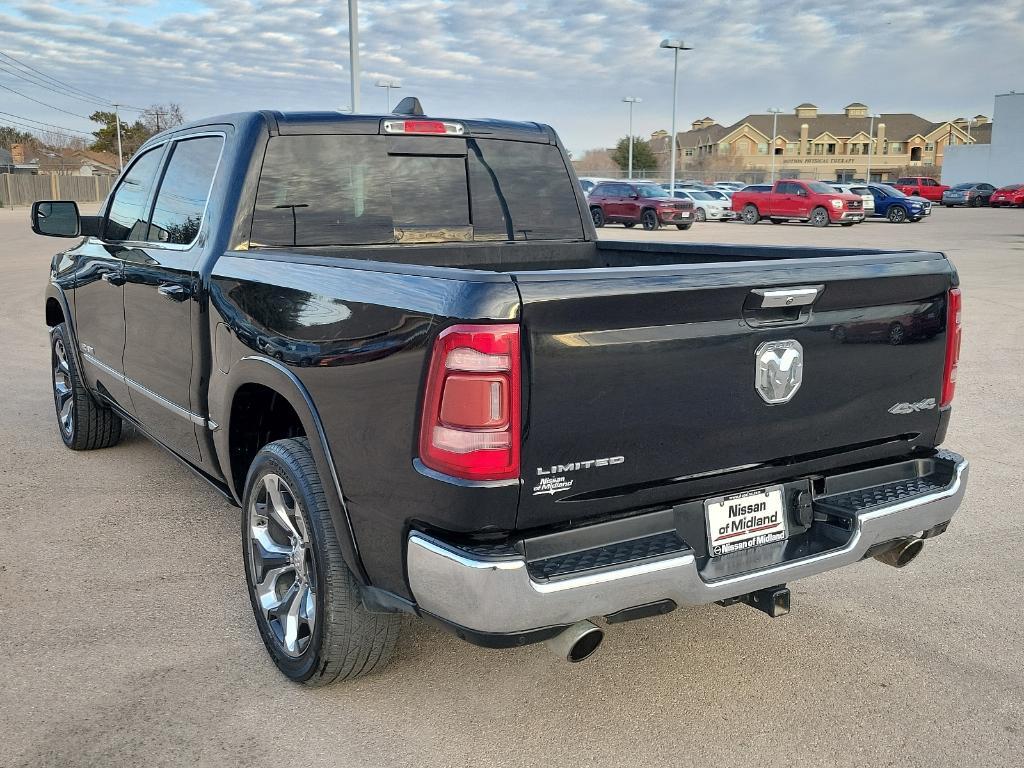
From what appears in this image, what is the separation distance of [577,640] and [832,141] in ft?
365

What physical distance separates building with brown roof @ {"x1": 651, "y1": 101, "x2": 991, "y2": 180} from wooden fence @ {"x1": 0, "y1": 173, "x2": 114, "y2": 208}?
2539 inches

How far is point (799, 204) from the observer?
34.3 meters

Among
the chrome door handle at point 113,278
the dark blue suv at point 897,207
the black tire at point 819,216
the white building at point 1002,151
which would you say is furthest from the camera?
the white building at point 1002,151

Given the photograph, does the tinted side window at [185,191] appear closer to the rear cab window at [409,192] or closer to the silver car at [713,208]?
the rear cab window at [409,192]

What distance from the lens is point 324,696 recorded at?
3.36 meters

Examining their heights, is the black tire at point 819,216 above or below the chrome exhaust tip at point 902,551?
above

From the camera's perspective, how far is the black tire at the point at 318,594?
3133mm

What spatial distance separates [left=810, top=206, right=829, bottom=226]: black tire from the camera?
33628 millimetres

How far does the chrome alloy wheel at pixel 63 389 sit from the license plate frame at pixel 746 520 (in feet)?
15.2

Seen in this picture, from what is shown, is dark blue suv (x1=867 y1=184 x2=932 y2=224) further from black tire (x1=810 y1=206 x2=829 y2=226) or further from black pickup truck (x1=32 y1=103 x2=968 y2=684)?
black pickup truck (x1=32 y1=103 x2=968 y2=684)

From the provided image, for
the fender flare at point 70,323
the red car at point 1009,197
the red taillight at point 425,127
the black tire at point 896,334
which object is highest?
the red car at point 1009,197

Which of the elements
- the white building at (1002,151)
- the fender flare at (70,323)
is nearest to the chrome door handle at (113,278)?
the fender flare at (70,323)

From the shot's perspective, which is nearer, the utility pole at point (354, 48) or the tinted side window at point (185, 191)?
the tinted side window at point (185, 191)

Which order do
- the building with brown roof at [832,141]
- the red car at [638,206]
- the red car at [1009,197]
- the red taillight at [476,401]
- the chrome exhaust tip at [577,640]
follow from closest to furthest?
the red taillight at [476,401] → the chrome exhaust tip at [577,640] → the red car at [638,206] → the red car at [1009,197] → the building with brown roof at [832,141]
